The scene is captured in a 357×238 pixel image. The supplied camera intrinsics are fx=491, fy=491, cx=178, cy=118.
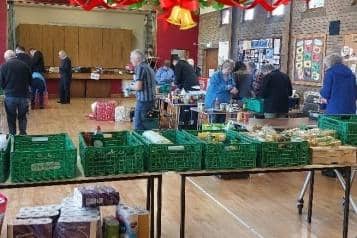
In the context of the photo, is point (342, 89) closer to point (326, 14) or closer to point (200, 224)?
point (200, 224)

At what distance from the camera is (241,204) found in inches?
196

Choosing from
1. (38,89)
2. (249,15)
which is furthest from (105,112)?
(249,15)

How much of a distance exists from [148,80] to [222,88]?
111 centimetres

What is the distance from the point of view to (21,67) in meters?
7.19

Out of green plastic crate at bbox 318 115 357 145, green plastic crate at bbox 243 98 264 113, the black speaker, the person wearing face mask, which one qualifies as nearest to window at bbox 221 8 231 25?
the person wearing face mask

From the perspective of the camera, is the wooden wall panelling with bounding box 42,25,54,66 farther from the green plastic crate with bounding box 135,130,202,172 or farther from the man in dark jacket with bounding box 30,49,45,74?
the green plastic crate with bounding box 135,130,202,172

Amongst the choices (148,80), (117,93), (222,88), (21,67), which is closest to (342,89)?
(222,88)

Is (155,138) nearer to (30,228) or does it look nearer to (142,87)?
(30,228)

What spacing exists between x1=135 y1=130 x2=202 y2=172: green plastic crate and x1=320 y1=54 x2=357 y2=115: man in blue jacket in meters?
3.54

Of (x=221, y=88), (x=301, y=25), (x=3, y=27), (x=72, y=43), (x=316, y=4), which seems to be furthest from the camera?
(x=72, y=43)

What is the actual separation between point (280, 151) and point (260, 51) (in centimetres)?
897

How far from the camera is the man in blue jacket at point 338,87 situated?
6.24 meters

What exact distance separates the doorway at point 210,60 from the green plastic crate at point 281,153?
11887mm

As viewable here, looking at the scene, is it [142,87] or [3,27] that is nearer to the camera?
[142,87]
